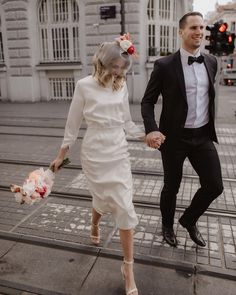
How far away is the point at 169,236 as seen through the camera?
3539mm

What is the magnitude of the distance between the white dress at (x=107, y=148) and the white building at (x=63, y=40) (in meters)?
13.2

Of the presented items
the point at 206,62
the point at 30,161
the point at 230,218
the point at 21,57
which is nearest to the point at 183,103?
the point at 206,62

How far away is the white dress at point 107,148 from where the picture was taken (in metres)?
2.75

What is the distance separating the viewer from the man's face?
2953 mm

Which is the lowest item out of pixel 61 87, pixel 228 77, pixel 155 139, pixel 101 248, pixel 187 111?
pixel 228 77

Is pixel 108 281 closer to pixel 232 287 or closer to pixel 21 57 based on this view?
pixel 232 287

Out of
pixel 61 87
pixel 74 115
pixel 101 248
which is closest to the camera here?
pixel 74 115

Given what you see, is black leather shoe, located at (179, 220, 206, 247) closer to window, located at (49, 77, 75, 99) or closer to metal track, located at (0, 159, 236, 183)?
metal track, located at (0, 159, 236, 183)

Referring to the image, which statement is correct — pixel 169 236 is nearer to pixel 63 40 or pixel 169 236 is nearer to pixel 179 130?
pixel 179 130

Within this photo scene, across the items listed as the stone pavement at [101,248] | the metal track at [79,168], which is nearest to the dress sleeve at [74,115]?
the stone pavement at [101,248]

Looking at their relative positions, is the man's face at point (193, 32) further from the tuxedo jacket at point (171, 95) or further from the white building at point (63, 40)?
the white building at point (63, 40)

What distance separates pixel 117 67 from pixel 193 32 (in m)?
0.78

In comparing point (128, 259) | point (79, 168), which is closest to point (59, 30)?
point (79, 168)

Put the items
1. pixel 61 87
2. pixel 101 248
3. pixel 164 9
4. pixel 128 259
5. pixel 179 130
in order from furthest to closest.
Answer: pixel 61 87
pixel 164 9
pixel 101 248
pixel 179 130
pixel 128 259
